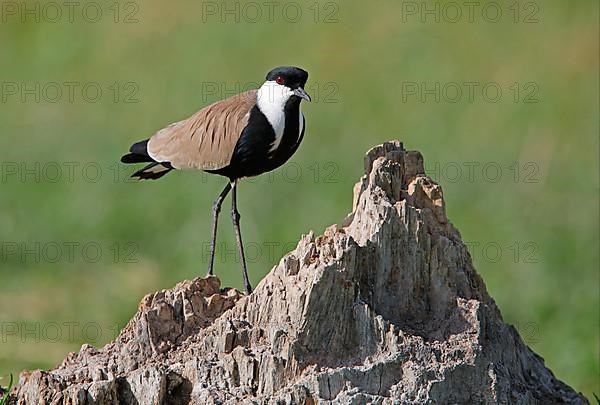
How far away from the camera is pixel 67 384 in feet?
14.8

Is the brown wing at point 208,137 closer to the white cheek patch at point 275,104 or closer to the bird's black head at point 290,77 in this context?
the white cheek patch at point 275,104

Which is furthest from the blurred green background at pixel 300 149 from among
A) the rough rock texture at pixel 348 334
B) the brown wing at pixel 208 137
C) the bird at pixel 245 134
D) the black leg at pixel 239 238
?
the rough rock texture at pixel 348 334

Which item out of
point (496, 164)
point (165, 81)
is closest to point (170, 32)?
point (165, 81)

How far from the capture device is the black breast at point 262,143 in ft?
19.2

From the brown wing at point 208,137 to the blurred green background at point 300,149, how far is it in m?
3.36

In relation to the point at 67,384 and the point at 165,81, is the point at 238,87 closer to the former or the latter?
the point at 165,81

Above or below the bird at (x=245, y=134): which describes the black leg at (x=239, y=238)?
below

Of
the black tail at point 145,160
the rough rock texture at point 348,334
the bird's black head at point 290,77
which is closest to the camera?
the rough rock texture at point 348,334

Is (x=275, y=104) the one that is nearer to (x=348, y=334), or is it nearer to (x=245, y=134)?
(x=245, y=134)

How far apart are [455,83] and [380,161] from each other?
953 cm

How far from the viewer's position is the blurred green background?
10609mm

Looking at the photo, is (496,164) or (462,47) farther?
(462,47)

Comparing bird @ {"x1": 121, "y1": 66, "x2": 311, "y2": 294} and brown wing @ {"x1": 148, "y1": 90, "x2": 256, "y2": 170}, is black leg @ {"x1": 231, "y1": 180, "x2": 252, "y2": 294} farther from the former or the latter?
brown wing @ {"x1": 148, "y1": 90, "x2": 256, "y2": 170}

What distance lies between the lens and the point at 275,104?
5.83 meters
